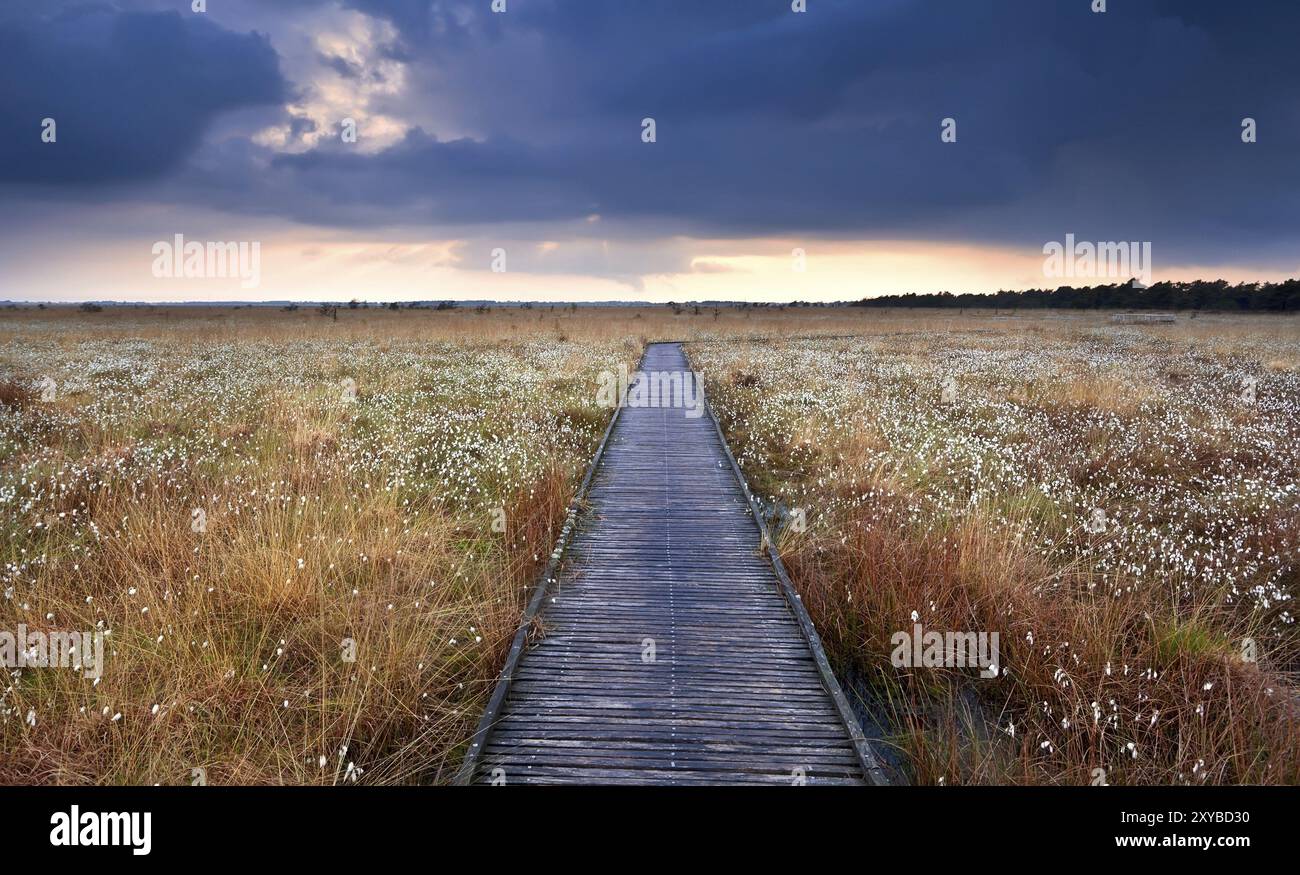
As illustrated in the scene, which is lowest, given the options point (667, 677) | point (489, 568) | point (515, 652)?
point (667, 677)

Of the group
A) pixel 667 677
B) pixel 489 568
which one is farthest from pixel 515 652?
pixel 489 568

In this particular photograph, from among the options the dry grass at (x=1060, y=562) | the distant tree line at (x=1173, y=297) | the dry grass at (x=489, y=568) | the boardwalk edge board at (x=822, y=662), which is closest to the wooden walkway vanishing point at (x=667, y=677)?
the boardwalk edge board at (x=822, y=662)

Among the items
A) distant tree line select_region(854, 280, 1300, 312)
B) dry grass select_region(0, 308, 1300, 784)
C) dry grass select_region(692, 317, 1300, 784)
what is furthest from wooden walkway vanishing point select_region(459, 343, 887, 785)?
distant tree line select_region(854, 280, 1300, 312)

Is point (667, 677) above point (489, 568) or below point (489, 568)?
below

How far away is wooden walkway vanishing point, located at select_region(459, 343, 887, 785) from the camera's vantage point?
392 centimetres

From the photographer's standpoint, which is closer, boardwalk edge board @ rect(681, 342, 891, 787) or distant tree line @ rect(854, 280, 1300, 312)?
boardwalk edge board @ rect(681, 342, 891, 787)

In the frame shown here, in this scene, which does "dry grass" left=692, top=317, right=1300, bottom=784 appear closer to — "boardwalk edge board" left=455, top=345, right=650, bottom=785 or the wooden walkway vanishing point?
the wooden walkway vanishing point

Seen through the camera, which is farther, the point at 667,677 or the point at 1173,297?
the point at 1173,297

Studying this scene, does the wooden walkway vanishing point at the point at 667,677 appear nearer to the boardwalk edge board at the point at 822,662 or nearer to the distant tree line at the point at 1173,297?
the boardwalk edge board at the point at 822,662

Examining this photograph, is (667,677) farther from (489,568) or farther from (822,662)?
(489,568)

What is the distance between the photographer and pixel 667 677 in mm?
4863

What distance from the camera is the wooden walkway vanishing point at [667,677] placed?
12.8ft
